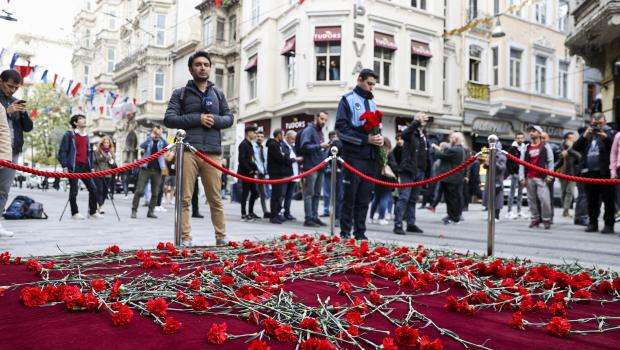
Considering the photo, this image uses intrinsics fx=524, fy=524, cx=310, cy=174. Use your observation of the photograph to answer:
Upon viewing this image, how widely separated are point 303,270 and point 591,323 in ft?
6.51

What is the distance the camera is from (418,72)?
81.6 feet

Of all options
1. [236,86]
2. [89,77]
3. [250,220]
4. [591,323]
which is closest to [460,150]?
[250,220]

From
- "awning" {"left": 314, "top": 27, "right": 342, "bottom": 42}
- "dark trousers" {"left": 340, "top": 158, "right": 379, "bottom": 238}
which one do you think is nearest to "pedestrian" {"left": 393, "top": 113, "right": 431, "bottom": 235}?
"dark trousers" {"left": 340, "top": 158, "right": 379, "bottom": 238}

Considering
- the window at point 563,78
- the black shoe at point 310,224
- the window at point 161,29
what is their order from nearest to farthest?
the black shoe at point 310,224 → the window at point 563,78 → the window at point 161,29

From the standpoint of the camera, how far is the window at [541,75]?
1145 inches

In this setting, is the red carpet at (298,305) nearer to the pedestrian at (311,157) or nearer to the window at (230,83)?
the pedestrian at (311,157)

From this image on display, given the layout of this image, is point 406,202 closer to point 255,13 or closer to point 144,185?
point 144,185

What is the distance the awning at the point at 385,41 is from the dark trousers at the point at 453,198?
14.0m

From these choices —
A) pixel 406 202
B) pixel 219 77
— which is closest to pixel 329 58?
pixel 219 77

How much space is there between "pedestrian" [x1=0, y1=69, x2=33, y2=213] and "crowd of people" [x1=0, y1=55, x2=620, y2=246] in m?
0.01

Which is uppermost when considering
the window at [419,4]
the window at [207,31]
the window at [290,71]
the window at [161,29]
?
the window at [161,29]

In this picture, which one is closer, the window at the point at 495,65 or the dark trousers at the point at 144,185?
the dark trousers at the point at 144,185

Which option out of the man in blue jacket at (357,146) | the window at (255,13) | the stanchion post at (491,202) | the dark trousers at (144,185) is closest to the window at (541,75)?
the window at (255,13)

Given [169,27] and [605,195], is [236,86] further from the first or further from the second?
[605,195]
